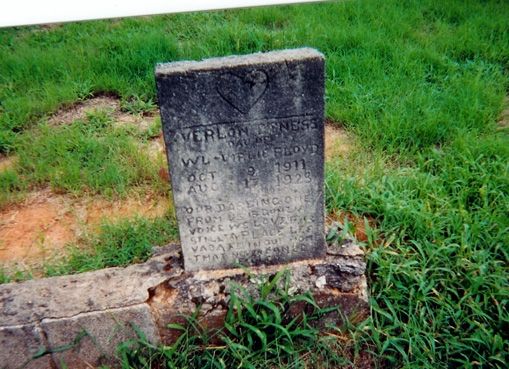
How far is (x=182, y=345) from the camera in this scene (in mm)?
2223

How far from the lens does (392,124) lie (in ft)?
11.6

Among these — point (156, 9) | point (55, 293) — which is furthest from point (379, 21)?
point (55, 293)

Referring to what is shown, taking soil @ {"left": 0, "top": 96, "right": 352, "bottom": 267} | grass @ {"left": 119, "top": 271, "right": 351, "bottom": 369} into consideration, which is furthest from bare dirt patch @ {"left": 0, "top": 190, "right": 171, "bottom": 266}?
grass @ {"left": 119, "top": 271, "right": 351, "bottom": 369}

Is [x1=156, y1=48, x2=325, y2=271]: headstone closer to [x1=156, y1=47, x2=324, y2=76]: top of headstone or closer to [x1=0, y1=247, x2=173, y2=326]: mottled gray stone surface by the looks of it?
[x1=156, y1=47, x2=324, y2=76]: top of headstone

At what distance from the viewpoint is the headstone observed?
1.94 m

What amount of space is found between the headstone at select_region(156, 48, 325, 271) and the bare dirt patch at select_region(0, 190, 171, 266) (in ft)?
3.10

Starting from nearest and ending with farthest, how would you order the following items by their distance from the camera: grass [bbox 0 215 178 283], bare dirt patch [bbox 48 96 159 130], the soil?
1. grass [bbox 0 215 178 283]
2. the soil
3. bare dirt patch [bbox 48 96 159 130]

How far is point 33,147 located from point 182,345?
2.16 metres

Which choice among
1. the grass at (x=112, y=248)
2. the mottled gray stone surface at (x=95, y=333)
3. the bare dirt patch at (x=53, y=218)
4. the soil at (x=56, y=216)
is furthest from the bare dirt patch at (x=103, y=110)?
the mottled gray stone surface at (x=95, y=333)

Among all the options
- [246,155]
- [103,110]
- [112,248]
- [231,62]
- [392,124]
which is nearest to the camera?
[231,62]

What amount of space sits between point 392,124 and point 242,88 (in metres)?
Answer: 1.88

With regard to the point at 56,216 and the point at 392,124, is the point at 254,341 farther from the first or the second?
the point at 392,124

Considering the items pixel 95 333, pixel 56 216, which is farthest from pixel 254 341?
pixel 56 216

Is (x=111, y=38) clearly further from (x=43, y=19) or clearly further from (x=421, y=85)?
(x=421, y=85)
